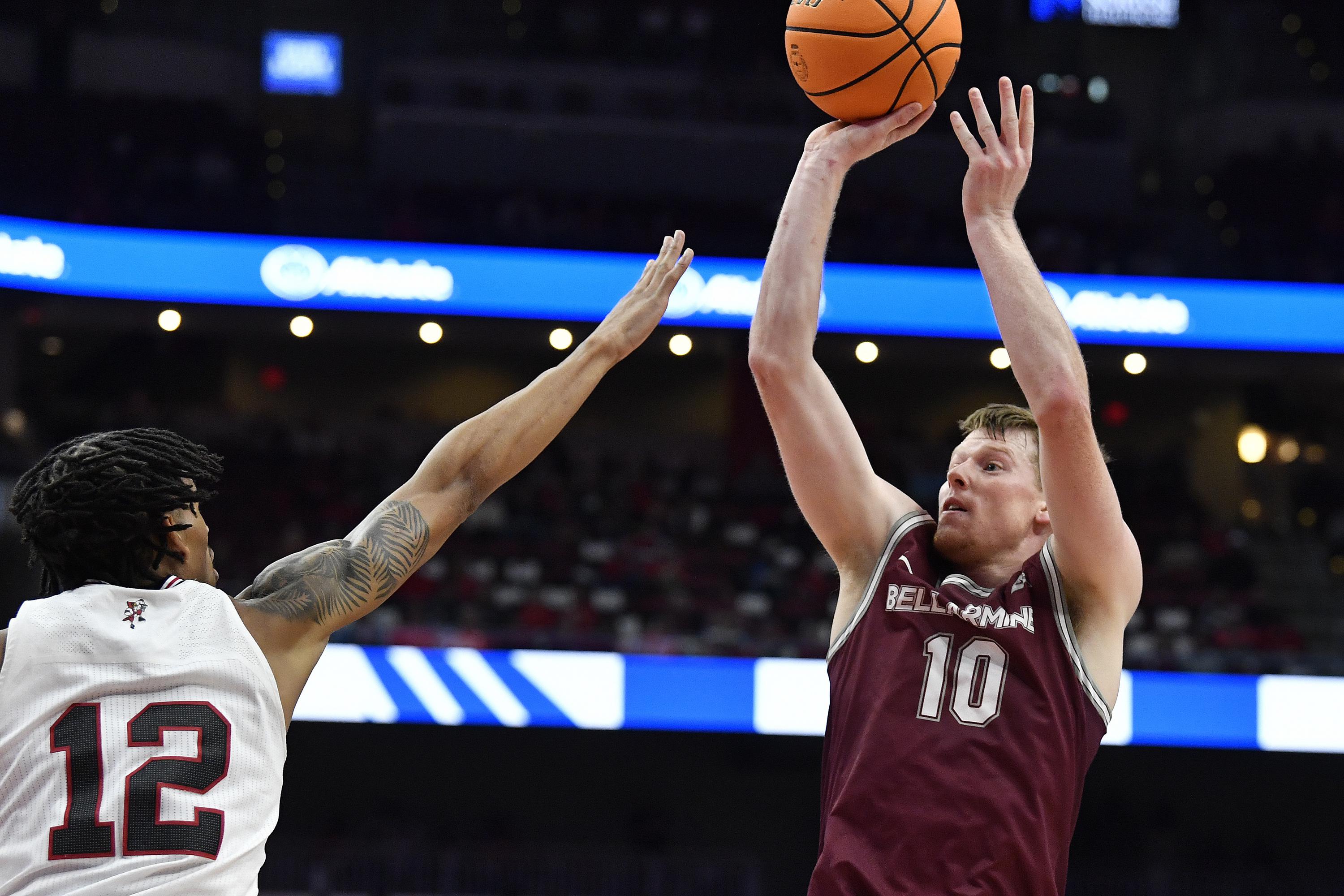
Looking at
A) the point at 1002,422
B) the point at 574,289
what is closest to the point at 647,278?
the point at 1002,422

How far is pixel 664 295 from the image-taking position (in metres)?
3.43

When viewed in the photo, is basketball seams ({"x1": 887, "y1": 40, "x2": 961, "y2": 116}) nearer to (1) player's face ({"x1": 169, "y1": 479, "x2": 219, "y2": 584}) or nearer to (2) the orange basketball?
(2) the orange basketball

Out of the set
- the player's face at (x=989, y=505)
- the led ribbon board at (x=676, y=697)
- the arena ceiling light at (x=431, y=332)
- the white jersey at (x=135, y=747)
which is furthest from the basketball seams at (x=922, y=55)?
the arena ceiling light at (x=431, y=332)

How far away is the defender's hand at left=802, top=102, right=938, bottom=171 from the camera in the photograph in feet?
10.2

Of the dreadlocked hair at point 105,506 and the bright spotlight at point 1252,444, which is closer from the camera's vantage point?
the dreadlocked hair at point 105,506

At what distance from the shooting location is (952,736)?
106 inches

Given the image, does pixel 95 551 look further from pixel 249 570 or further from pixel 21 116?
pixel 21 116

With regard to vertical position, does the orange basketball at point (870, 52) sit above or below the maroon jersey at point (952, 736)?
above

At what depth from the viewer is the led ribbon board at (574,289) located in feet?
45.0

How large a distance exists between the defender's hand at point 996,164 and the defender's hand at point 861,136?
200 mm

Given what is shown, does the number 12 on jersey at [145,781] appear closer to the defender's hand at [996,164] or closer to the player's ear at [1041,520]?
the player's ear at [1041,520]

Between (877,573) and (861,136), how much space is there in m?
1.02

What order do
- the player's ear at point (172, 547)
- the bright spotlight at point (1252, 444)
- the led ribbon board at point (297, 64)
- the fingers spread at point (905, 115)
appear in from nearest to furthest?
the player's ear at point (172, 547) < the fingers spread at point (905, 115) < the led ribbon board at point (297, 64) < the bright spotlight at point (1252, 444)

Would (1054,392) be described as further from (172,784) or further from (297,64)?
(297,64)
